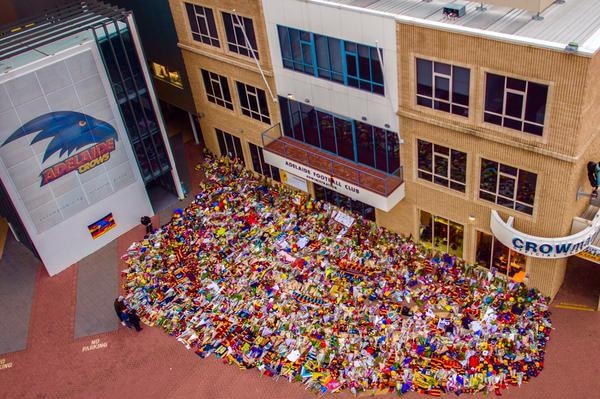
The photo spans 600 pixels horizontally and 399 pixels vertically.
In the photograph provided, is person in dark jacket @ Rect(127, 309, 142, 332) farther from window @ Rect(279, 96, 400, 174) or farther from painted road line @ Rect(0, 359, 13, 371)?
window @ Rect(279, 96, 400, 174)

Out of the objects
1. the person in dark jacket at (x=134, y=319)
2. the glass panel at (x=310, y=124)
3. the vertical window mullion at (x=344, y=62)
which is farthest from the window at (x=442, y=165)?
the person in dark jacket at (x=134, y=319)

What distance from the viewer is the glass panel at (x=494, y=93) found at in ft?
61.8

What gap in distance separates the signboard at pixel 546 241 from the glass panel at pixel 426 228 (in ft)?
11.6

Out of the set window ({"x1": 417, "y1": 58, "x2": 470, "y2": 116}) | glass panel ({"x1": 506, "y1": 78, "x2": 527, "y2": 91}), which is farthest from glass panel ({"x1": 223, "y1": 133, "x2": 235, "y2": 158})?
glass panel ({"x1": 506, "y1": 78, "x2": 527, "y2": 91})

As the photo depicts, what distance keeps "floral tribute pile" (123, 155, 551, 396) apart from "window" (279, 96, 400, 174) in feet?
10.1

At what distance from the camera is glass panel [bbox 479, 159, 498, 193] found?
20688mm

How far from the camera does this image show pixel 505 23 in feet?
61.9

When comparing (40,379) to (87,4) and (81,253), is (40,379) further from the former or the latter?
(87,4)

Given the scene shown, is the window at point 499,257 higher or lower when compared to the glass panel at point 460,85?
lower

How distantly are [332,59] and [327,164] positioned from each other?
4464 millimetres

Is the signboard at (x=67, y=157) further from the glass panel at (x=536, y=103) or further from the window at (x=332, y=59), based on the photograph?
the glass panel at (x=536, y=103)

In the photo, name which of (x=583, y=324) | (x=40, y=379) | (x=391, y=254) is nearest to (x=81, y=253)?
(x=40, y=379)

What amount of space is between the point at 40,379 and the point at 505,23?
67.8 feet

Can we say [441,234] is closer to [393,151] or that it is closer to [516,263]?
[516,263]
